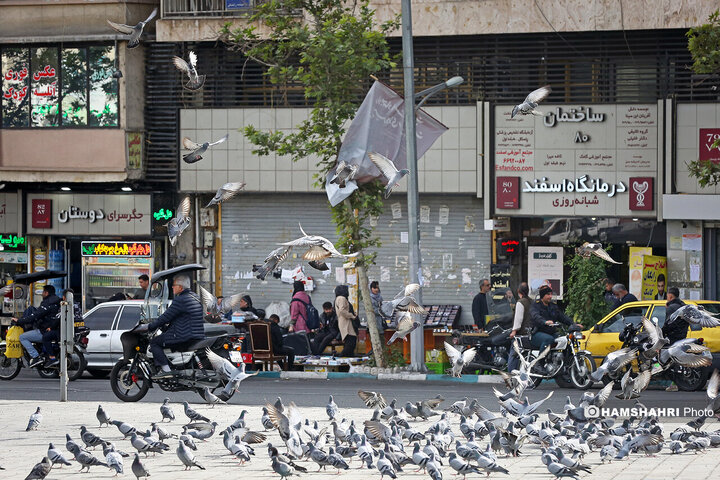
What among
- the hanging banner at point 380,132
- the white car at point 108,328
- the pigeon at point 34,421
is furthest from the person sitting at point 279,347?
the pigeon at point 34,421

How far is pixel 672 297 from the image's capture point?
19516 mm

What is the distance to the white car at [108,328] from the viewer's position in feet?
72.5

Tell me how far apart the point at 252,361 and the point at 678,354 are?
914 centimetres

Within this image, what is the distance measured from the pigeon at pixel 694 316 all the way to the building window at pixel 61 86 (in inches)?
600

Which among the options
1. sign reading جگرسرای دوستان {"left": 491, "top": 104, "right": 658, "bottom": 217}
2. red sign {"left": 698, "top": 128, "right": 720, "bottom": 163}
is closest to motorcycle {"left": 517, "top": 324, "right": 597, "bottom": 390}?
sign reading جگرسرای دوستان {"left": 491, "top": 104, "right": 658, "bottom": 217}

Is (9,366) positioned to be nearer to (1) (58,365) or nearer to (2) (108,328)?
(1) (58,365)

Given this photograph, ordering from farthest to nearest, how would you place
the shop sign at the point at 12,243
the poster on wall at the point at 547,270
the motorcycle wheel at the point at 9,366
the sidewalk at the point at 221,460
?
the shop sign at the point at 12,243 < the poster on wall at the point at 547,270 < the motorcycle wheel at the point at 9,366 < the sidewalk at the point at 221,460

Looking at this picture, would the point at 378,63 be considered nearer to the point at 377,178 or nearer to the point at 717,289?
the point at 377,178

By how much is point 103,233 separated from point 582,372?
13.6m

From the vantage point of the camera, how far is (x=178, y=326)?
16219 mm

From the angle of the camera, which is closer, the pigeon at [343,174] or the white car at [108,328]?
the pigeon at [343,174]

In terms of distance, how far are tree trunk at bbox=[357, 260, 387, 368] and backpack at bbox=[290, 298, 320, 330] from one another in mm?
2887

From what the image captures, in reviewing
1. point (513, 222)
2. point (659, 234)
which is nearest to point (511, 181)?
point (513, 222)

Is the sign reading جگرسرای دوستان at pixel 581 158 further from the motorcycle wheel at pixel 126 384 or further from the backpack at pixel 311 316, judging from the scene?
the motorcycle wheel at pixel 126 384
